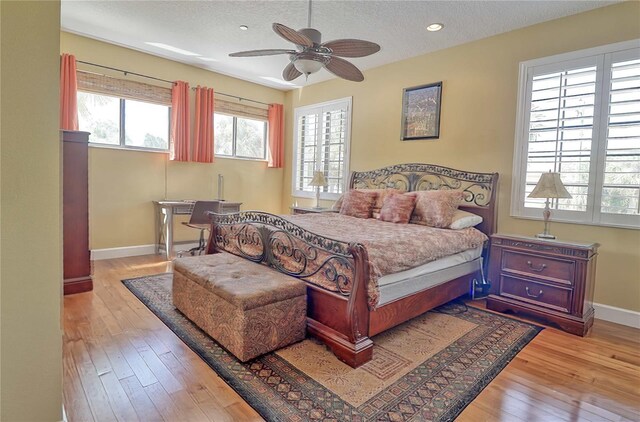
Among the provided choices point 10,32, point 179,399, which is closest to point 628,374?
point 179,399

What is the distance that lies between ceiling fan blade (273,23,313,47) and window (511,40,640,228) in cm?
252

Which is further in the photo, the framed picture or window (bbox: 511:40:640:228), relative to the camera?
the framed picture

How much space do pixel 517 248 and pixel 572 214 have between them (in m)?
0.75

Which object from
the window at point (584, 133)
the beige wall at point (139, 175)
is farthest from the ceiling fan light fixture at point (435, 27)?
the beige wall at point (139, 175)

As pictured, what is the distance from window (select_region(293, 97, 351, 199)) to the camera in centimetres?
556

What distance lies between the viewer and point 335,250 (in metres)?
2.32

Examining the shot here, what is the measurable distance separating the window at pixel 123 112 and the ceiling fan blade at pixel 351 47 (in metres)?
3.32

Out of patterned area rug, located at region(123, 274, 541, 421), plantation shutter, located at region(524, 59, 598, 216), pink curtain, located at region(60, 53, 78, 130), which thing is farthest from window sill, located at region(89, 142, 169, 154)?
plantation shutter, located at region(524, 59, 598, 216)

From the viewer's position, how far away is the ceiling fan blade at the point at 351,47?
104 inches

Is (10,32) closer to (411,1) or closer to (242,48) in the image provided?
(411,1)

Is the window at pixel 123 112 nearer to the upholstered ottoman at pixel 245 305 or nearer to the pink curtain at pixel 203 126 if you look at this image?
the pink curtain at pixel 203 126

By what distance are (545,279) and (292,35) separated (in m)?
2.91

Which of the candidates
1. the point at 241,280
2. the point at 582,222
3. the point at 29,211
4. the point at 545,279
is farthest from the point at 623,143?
the point at 29,211

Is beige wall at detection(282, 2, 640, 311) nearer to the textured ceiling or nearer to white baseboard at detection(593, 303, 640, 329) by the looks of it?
white baseboard at detection(593, 303, 640, 329)
